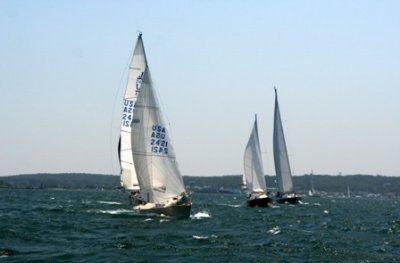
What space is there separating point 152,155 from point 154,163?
1.95 ft

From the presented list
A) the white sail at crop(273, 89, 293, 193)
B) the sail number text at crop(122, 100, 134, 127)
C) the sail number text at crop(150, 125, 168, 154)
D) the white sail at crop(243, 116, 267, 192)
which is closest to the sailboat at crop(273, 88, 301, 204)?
the white sail at crop(273, 89, 293, 193)

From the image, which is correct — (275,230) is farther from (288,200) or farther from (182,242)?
(288,200)

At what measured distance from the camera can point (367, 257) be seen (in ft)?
102

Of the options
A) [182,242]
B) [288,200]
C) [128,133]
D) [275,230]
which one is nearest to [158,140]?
[275,230]

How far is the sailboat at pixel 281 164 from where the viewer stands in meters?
95.1

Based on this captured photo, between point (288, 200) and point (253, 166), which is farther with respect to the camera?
point (288, 200)

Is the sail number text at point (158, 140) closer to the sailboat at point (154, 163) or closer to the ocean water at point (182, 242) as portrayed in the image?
the sailboat at point (154, 163)

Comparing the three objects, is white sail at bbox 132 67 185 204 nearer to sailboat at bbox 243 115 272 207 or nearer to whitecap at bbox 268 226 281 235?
whitecap at bbox 268 226 281 235

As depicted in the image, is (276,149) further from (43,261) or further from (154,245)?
(43,261)

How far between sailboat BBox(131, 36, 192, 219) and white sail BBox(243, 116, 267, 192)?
125 ft

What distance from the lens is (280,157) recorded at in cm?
9588

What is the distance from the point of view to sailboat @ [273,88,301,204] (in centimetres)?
9506

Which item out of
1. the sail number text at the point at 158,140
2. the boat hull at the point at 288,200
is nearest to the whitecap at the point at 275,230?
the sail number text at the point at 158,140

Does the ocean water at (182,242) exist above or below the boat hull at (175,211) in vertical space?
below
